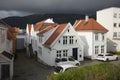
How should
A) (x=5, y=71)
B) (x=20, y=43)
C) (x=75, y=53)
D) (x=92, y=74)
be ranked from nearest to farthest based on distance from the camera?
(x=92, y=74), (x=5, y=71), (x=75, y=53), (x=20, y=43)

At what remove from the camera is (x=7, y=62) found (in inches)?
973

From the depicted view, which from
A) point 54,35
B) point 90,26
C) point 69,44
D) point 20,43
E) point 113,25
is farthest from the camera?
point 20,43

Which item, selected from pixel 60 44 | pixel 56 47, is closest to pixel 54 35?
pixel 60 44

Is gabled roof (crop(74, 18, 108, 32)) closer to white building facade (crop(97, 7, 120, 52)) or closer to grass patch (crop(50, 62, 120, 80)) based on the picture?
white building facade (crop(97, 7, 120, 52))

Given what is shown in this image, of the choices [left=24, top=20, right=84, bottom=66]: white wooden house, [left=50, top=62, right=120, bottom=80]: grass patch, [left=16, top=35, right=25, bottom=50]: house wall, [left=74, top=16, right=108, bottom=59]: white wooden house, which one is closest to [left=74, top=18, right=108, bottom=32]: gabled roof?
[left=74, top=16, right=108, bottom=59]: white wooden house

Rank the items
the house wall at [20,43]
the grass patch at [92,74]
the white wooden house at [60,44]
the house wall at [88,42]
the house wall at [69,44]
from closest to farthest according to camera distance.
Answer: the grass patch at [92,74], the white wooden house at [60,44], the house wall at [69,44], the house wall at [88,42], the house wall at [20,43]

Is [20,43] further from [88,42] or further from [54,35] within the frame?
[54,35]

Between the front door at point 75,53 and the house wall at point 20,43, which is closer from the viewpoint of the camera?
the front door at point 75,53

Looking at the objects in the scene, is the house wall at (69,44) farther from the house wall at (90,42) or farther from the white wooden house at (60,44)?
the house wall at (90,42)

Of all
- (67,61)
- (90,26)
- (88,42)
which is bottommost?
(67,61)

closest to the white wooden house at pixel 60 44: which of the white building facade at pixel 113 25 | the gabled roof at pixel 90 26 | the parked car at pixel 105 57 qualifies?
the parked car at pixel 105 57

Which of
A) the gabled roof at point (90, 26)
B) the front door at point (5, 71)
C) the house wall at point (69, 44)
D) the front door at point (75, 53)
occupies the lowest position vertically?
the front door at point (5, 71)

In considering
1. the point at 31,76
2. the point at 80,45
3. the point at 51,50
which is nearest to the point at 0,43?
the point at 31,76

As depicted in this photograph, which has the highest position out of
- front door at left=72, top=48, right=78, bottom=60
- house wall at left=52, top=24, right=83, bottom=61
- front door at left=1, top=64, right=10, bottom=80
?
house wall at left=52, top=24, right=83, bottom=61
